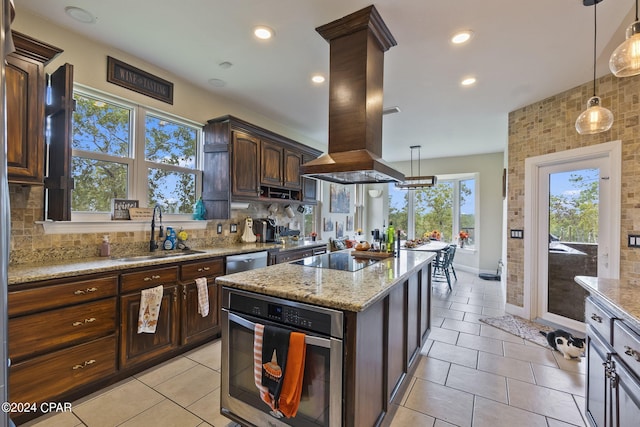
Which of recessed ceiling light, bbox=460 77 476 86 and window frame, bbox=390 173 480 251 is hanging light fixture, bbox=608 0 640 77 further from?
window frame, bbox=390 173 480 251

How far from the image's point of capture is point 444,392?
2.20m

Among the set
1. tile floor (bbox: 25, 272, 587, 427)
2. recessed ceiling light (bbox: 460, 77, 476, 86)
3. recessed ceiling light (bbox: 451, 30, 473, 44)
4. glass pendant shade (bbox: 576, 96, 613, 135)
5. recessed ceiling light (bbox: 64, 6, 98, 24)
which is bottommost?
tile floor (bbox: 25, 272, 587, 427)

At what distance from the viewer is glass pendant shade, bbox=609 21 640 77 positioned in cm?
137

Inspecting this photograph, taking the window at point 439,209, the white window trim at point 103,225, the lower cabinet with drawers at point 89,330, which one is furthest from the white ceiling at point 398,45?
the window at point 439,209

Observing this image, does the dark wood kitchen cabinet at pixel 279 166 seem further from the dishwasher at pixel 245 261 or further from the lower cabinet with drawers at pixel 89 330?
the lower cabinet with drawers at pixel 89 330

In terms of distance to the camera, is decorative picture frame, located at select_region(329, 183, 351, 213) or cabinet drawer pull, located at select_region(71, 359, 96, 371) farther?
decorative picture frame, located at select_region(329, 183, 351, 213)

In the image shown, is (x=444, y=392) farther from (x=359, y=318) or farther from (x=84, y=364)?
(x=84, y=364)

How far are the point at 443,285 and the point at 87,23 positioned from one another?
20.6 feet

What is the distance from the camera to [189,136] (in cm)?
355

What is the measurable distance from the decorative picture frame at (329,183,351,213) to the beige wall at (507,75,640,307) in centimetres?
335

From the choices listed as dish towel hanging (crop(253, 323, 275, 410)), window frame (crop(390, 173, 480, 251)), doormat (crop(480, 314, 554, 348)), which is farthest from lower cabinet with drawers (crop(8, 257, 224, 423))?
window frame (crop(390, 173, 480, 251))

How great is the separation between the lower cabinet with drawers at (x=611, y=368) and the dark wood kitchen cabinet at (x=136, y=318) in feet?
9.82

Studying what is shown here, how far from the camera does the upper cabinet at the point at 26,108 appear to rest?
72.4 inches

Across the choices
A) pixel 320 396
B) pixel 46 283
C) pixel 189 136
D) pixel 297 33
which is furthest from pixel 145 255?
pixel 297 33
